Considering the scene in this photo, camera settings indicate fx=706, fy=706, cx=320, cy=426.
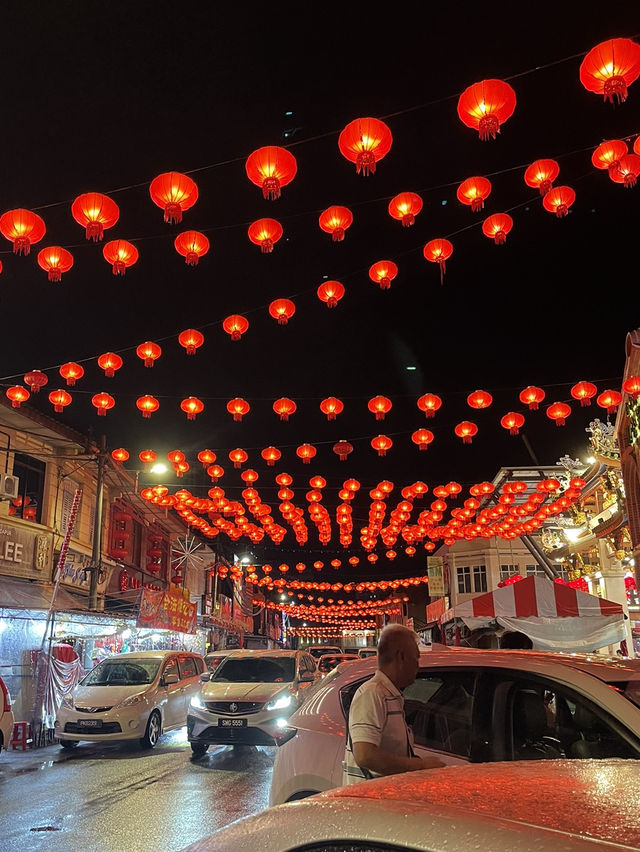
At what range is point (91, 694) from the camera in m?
15.1

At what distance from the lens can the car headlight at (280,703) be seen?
1322cm

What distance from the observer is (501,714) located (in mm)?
4422

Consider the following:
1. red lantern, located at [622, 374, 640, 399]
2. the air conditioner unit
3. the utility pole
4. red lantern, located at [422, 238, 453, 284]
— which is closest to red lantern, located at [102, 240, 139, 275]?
red lantern, located at [422, 238, 453, 284]

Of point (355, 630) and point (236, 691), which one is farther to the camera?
point (355, 630)

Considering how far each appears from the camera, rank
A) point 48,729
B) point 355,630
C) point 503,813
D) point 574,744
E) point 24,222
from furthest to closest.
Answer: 1. point 355,630
2. point 48,729
3. point 24,222
4. point 574,744
5. point 503,813

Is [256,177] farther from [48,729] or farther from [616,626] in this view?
[48,729]

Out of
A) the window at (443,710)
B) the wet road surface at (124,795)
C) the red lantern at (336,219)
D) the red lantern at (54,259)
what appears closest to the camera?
the window at (443,710)

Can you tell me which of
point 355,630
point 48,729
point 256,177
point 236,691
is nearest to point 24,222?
point 256,177

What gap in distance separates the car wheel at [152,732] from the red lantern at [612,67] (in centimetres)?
1403

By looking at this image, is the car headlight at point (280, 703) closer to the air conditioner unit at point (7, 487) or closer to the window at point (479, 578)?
the air conditioner unit at point (7, 487)

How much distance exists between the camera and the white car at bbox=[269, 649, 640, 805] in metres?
4.05

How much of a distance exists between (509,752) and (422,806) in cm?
300

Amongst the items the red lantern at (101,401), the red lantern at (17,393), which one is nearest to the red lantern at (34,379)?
the red lantern at (17,393)

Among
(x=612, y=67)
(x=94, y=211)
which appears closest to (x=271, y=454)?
(x=94, y=211)
